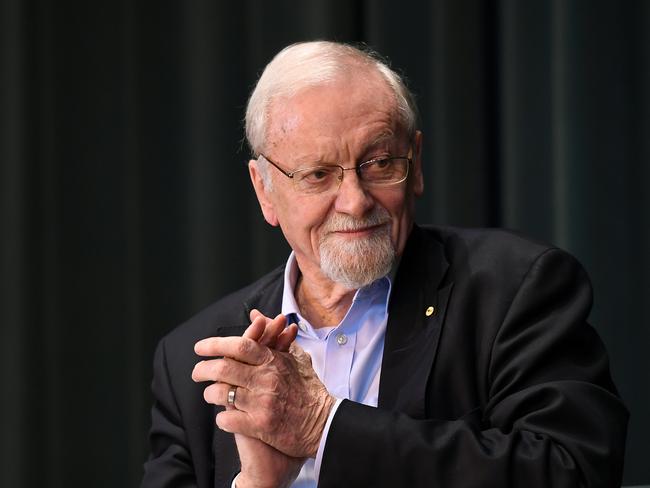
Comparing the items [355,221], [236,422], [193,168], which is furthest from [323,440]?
[193,168]

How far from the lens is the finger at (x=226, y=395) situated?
5.45 feet

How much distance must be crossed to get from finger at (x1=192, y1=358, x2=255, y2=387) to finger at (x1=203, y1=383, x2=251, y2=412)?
0.01m

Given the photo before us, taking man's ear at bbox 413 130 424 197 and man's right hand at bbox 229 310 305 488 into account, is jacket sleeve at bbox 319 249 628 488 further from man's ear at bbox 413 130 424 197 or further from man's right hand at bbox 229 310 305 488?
man's ear at bbox 413 130 424 197

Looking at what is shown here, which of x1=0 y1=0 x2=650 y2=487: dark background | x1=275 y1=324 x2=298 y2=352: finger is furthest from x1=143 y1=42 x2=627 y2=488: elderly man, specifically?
x1=0 y1=0 x2=650 y2=487: dark background

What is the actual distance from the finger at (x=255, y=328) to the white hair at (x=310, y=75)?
425 millimetres

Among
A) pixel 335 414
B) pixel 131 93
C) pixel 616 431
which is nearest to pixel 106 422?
pixel 131 93

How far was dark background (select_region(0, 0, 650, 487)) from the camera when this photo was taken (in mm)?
2676

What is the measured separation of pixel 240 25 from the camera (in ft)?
9.14

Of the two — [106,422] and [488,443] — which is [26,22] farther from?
[488,443]

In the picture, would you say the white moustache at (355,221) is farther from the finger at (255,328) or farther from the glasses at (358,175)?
the finger at (255,328)

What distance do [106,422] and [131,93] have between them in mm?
874

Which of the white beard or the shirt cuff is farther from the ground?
the white beard

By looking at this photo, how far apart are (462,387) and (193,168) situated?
1.19 meters

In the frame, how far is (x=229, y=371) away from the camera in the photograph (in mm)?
1651
